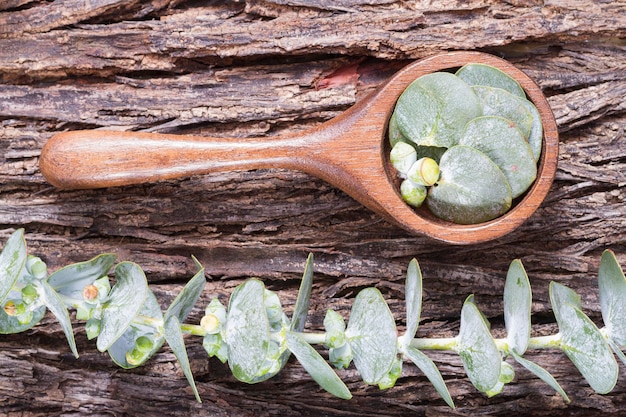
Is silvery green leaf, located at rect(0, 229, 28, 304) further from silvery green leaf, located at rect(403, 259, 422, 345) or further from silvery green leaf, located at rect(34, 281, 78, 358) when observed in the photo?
silvery green leaf, located at rect(403, 259, 422, 345)

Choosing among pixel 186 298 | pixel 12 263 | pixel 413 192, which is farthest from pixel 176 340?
pixel 413 192

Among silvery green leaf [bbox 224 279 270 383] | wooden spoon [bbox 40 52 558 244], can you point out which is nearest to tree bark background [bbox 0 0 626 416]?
wooden spoon [bbox 40 52 558 244]

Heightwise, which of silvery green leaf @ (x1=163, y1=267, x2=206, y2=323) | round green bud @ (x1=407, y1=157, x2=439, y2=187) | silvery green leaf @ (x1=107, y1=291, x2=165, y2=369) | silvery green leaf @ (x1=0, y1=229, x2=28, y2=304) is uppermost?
round green bud @ (x1=407, y1=157, x2=439, y2=187)

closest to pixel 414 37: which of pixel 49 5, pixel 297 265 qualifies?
pixel 297 265

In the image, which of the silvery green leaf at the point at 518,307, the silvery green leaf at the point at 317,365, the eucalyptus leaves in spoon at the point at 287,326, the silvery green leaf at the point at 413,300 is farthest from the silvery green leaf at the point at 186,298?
the silvery green leaf at the point at 518,307

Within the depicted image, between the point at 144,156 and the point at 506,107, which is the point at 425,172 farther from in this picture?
the point at 144,156

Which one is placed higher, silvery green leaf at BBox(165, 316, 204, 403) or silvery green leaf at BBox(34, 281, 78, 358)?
silvery green leaf at BBox(34, 281, 78, 358)

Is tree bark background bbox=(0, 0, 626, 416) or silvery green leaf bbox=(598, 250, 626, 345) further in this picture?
tree bark background bbox=(0, 0, 626, 416)

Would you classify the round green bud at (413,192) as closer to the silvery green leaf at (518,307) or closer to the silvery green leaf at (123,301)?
the silvery green leaf at (518,307)
